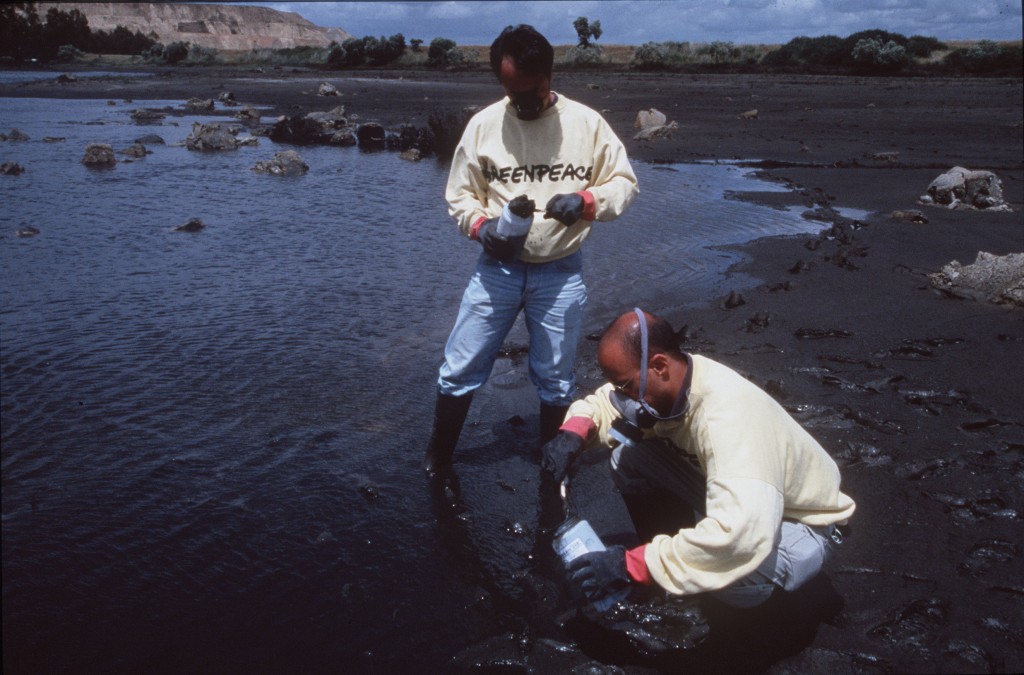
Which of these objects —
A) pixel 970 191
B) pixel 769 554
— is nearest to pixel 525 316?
pixel 769 554

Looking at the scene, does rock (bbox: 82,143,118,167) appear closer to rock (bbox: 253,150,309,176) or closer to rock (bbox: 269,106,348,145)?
rock (bbox: 253,150,309,176)

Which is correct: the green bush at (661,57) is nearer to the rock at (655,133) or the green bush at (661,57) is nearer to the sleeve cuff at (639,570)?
the rock at (655,133)

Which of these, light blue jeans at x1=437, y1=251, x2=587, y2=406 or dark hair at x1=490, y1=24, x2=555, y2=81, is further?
light blue jeans at x1=437, y1=251, x2=587, y2=406

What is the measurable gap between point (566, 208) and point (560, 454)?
104 cm

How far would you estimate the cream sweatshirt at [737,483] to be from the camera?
2.29 metres

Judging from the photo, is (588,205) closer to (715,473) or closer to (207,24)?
(715,473)

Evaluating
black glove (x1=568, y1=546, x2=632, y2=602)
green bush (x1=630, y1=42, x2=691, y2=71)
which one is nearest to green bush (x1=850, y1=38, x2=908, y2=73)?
green bush (x1=630, y1=42, x2=691, y2=71)

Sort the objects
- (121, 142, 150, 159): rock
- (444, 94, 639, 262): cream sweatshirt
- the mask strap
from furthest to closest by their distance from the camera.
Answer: (121, 142, 150, 159): rock, (444, 94, 639, 262): cream sweatshirt, the mask strap

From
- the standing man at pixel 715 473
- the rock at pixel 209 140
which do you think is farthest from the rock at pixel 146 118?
the standing man at pixel 715 473

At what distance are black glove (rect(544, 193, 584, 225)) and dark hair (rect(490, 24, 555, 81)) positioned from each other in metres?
0.53

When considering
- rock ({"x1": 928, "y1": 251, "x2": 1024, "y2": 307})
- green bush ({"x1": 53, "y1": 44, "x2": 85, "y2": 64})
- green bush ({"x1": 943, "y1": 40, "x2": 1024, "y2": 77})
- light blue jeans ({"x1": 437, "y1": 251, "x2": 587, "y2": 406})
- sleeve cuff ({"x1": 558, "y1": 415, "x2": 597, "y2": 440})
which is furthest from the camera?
green bush ({"x1": 53, "y1": 44, "x2": 85, "y2": 64})

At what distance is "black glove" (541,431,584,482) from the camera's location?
2.87 m

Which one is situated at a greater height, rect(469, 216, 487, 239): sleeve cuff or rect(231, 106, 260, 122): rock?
rect(231, 106, 260, 122): rock

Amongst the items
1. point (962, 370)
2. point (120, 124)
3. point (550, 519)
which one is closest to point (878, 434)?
point (962, 370)
